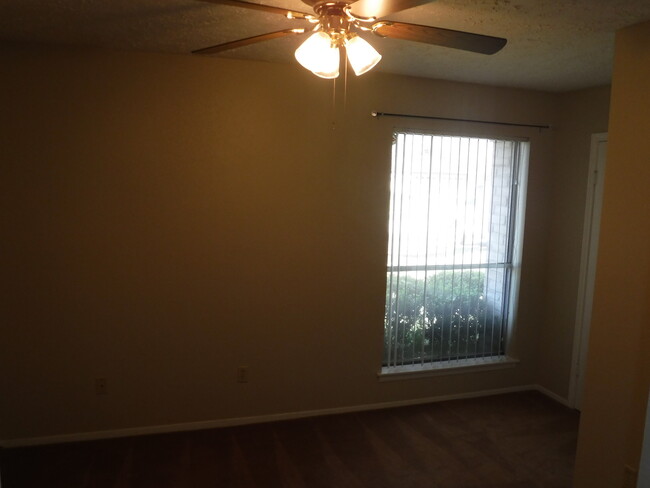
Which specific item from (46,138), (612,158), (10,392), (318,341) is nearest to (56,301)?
(10,392)

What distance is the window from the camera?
3582 millimetres

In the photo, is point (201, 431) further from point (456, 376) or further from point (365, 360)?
point (456, 376)

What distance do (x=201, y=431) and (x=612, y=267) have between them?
2.75 meters

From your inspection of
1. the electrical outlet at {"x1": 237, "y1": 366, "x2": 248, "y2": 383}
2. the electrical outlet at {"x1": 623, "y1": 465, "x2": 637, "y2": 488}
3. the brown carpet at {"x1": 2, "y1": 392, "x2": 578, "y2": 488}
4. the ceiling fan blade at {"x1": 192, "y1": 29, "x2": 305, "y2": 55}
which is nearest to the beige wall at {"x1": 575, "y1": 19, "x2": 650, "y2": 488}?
the electrical outlet at {"x1": 623, "y1": 465, "x2": 637, "y2": 488}

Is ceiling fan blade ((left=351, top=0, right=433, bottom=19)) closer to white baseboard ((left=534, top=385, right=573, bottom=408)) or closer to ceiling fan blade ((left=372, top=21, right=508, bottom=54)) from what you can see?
ceiling fan blade ((left=372, top=21, right=508, bottom=54))

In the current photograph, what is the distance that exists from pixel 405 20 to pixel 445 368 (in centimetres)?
269

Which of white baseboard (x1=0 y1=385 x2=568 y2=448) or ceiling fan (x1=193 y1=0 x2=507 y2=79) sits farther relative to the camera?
white baseboard (x1=0 y1=385 x2=568 y2=448)

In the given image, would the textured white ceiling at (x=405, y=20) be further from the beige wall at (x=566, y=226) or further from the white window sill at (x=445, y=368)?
the white window sill at (x=445, y=368)

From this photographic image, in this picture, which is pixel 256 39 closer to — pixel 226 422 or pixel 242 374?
pixel 242 374

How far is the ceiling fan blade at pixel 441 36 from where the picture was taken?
1675 millimetres

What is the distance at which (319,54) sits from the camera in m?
1.72

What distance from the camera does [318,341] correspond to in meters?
3.53

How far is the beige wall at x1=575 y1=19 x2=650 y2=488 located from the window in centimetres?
137

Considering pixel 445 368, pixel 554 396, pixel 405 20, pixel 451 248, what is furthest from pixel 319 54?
pixel 554 396
